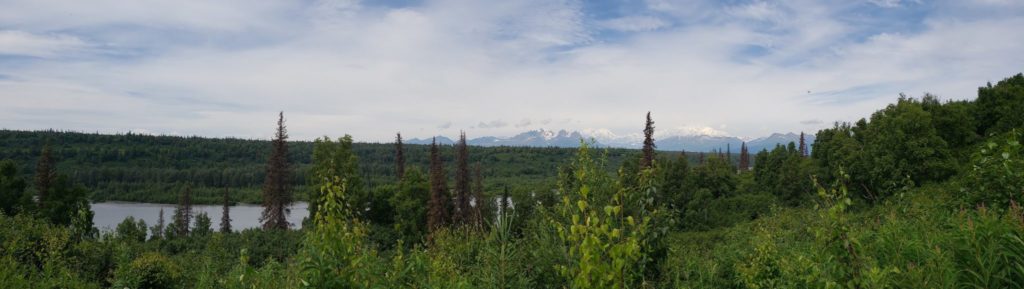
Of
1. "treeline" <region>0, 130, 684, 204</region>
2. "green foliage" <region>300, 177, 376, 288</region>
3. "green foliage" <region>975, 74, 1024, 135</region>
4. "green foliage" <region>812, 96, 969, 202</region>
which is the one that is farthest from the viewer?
"treeline" <region>0, 130, 684, 204</region>

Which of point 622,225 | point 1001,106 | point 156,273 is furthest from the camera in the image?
point 1001,106

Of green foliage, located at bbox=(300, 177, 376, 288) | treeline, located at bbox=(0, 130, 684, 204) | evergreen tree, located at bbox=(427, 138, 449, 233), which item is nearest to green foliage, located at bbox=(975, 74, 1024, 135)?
green foliage, located at bbox=(300, 177, 376, 288)

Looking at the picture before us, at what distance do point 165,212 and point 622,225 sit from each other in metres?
133

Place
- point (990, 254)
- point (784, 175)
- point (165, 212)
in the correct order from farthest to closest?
point (165, 212) < point (784, 175) < point (990, 254)

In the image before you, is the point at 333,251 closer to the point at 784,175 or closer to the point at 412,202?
the point at 412,202

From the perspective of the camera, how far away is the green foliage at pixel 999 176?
6402 millimetres

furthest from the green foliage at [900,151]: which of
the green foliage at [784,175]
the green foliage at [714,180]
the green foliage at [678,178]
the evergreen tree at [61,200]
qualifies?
the evergreen tree at [61,200]

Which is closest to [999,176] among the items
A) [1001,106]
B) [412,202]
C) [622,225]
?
[622,225]

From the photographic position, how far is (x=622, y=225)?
11.8 ft

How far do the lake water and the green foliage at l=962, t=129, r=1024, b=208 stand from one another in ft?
307

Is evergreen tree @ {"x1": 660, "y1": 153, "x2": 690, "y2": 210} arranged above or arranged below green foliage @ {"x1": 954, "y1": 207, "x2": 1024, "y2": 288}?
below

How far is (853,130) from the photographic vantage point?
42781mm

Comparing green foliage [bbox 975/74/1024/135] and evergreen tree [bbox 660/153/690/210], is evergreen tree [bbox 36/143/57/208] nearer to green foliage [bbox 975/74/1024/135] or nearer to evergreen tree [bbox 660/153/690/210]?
evergreen tree [bbox 660/153/690/210]

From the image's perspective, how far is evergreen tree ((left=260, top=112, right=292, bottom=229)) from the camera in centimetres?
4850
